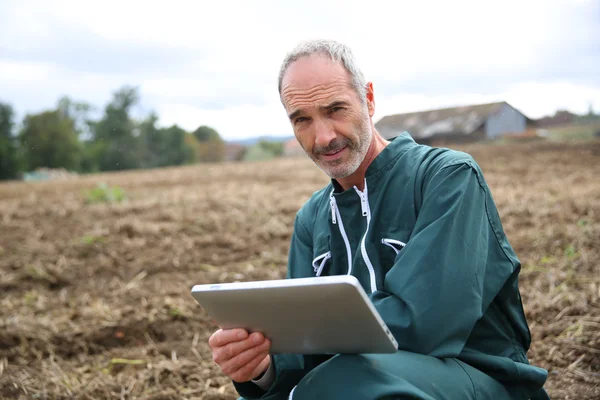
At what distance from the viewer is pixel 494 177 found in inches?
348

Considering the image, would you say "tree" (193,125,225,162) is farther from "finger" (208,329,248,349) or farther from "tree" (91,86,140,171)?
"finger" (208,329,248,349)

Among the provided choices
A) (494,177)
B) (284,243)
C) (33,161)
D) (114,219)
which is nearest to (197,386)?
(284,243)

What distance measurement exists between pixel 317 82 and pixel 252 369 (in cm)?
89

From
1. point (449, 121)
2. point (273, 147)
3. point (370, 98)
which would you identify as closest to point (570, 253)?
point (370, 98)

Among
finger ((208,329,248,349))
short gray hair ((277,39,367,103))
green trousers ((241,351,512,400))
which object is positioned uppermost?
short gray hair ((277,39,367,103))

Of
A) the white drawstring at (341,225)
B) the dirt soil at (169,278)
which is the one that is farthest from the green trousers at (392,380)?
the dirt soil at (169,278)

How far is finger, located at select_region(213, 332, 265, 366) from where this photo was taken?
1654 mm

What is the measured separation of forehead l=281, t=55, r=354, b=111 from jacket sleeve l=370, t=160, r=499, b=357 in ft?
1.65

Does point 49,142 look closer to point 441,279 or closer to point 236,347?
point 236,347

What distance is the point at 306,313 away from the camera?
1.49 meters

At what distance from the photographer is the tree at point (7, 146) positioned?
33.3 meters

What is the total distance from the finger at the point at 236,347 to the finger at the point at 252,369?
59 millimetres

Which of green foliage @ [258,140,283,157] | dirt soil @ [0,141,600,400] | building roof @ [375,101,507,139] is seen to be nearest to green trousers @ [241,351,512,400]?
dirt soil @ [0,141,600,400]

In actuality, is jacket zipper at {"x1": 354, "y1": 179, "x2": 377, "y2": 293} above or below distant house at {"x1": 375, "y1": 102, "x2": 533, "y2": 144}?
below
